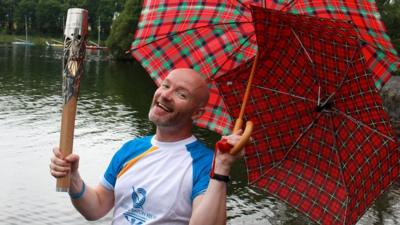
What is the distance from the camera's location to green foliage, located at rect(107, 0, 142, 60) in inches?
2495

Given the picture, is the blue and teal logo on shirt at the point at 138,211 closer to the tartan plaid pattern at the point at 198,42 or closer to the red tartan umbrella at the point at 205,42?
the red tartan umbrella at the point at 205,42

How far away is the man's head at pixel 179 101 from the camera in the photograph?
2.71 meters

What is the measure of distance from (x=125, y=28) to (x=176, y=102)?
6185 cm

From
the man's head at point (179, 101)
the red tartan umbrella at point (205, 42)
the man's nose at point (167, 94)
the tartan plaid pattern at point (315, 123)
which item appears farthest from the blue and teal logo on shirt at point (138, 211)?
the tartan plaid pattern at point (315, 123)

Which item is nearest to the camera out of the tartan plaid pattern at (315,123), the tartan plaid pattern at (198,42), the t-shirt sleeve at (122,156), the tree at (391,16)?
the t-shirt sleeve at (122,156)

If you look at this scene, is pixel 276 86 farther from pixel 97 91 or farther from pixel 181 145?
pixel 97 91

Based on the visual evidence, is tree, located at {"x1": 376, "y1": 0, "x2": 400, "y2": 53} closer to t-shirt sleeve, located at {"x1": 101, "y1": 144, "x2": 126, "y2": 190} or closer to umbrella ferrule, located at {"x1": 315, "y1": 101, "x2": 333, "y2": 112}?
umbrella ferrule, located at {"x1": 315, "y1": 101, "x2": 333, "y2": 112}

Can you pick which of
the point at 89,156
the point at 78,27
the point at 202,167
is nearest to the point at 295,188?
the point at 202,167

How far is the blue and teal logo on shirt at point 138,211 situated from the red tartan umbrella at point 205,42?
842mm

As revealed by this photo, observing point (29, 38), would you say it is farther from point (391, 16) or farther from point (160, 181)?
point (160, 181)

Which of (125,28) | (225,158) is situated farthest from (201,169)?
(125,28)

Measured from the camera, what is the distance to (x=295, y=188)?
3439mm

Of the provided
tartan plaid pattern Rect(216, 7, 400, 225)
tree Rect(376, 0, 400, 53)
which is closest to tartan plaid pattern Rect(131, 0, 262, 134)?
tartan plaid pattern Rect(216, 7, 400, 225)

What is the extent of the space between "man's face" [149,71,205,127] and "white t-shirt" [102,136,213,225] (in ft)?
0.37
